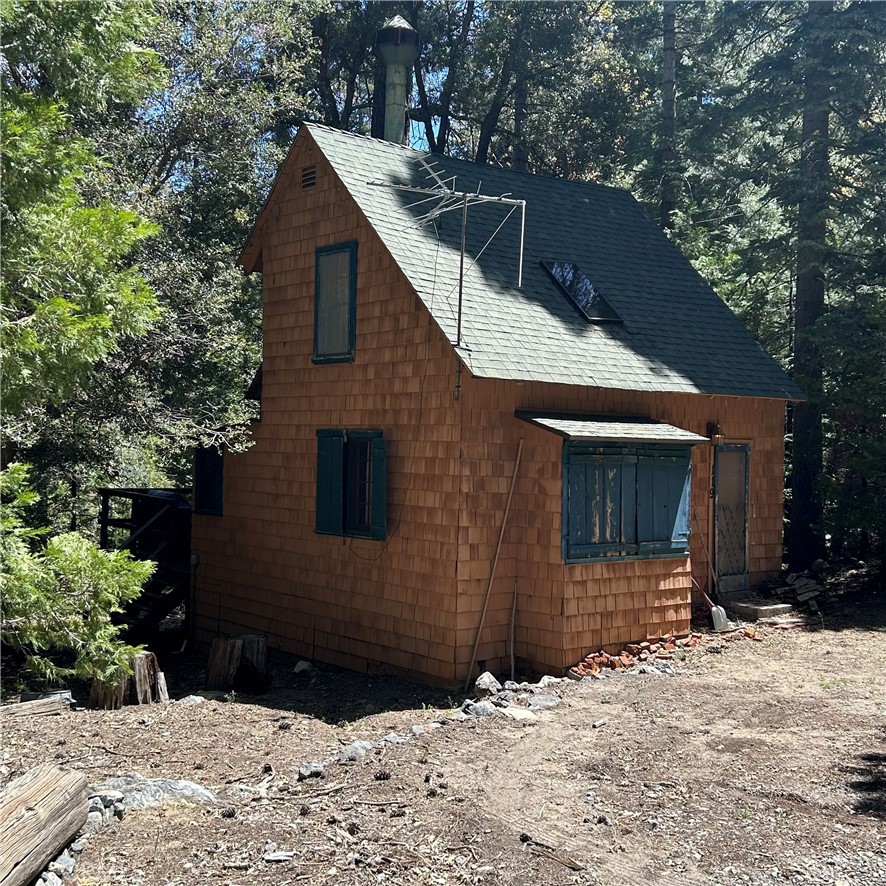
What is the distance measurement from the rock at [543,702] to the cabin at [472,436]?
1.10 m

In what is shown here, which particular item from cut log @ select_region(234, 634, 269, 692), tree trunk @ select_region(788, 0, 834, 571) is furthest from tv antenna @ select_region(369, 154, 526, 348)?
tree trunk @ select_region(788, 0, 834, 571)

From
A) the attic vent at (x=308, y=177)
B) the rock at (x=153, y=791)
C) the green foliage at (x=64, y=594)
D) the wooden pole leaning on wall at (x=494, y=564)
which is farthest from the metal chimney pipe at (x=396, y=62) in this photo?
the rock at (x=153, y=791)

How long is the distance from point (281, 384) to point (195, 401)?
2.03 m

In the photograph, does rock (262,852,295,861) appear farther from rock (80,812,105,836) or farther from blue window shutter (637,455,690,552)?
blue window shutter (637,455,690,552)

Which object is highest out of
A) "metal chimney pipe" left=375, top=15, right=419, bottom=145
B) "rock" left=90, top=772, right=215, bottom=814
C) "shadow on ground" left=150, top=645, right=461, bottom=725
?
"metal chimney pipe" left=375, top=15, right=419, bottom=145

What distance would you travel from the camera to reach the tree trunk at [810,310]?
17.4 metres

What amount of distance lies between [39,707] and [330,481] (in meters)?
4.55

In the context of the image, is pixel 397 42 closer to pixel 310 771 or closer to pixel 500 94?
pixel 500 94

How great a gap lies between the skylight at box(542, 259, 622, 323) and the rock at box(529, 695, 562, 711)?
5342 mm

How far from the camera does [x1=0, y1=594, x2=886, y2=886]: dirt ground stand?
19.1ft

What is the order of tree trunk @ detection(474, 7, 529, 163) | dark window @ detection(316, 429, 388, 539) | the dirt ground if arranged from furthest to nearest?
tree trunk @ detection(474, 7, 529, 163), dark window @ detection(316, 429, 388, 539), the dirt ground

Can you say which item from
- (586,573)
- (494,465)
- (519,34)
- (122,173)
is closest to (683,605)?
(586,573)

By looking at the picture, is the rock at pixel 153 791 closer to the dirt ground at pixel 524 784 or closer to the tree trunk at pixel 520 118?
the dirt ground at pixel 524 784

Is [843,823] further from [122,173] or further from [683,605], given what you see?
[122,173]
